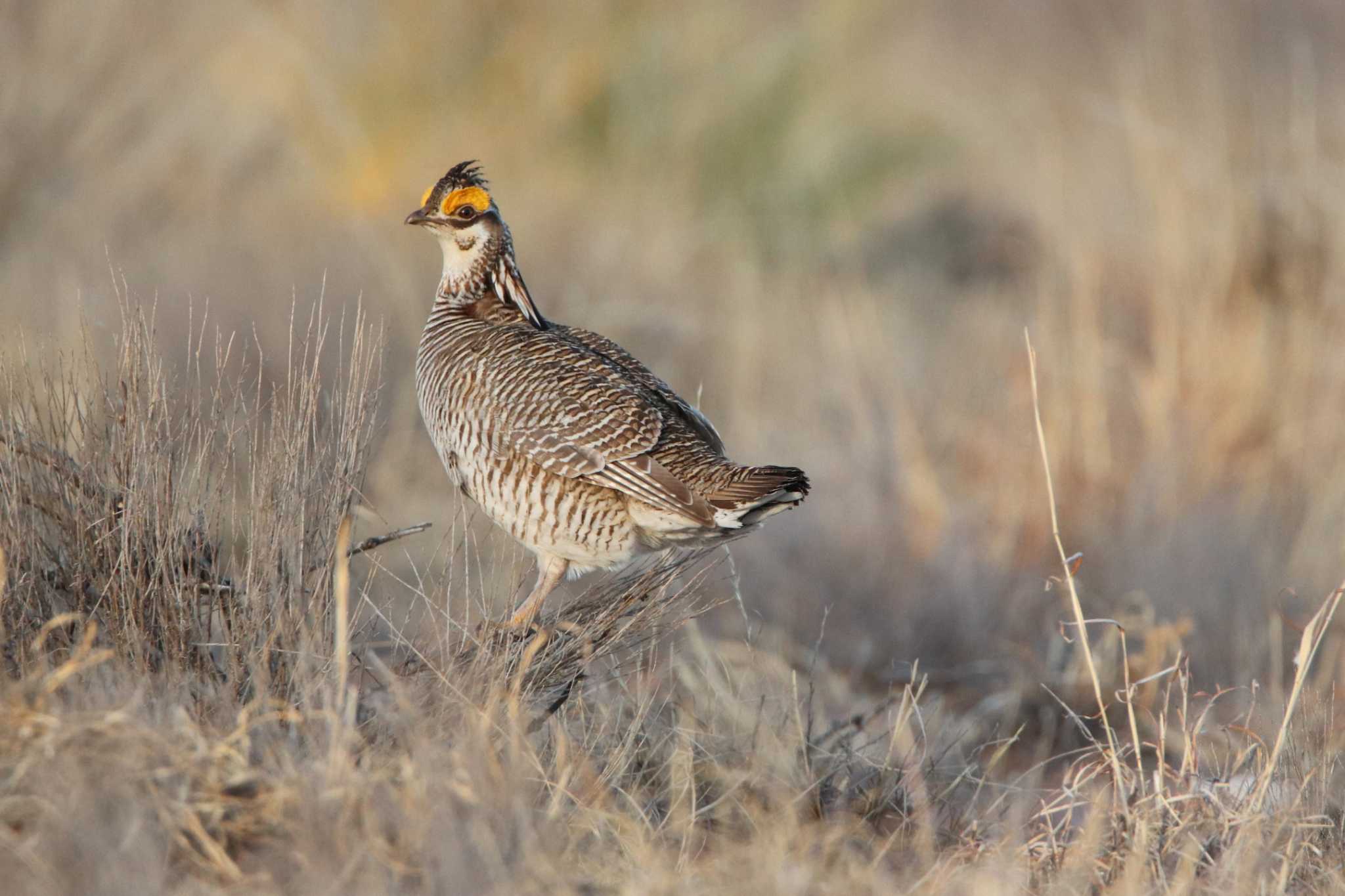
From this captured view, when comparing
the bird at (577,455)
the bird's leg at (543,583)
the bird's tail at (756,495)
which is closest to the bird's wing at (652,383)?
the bird at (577,455)

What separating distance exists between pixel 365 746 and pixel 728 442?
Answer: 539cm

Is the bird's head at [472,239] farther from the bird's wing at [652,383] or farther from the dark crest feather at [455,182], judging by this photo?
the bird's wing at [652,383]

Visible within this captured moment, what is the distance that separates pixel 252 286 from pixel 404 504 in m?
1.78

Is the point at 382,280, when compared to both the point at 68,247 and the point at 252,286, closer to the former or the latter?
the point at 252,286

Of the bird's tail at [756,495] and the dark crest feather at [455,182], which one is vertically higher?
the dark crest feather at [455,182]

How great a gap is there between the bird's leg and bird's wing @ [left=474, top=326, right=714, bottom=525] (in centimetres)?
40

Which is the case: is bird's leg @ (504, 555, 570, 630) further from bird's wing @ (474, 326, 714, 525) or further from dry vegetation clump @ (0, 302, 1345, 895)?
bird's wing @ (474, 326, 714, 525)

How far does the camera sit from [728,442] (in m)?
8.24

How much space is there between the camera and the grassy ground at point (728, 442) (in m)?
2.94

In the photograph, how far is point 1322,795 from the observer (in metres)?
3.59

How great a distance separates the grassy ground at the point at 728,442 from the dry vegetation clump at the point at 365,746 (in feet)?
0.06

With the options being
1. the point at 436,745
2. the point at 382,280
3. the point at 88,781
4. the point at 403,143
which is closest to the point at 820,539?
the point at 382,280

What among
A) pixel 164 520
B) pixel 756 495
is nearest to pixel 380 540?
pixel 164 520

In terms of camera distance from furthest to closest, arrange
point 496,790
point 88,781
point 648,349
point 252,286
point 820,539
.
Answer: point 648,349 < point 252,286 < point 820,539 < point 496,790 < point 88,781
